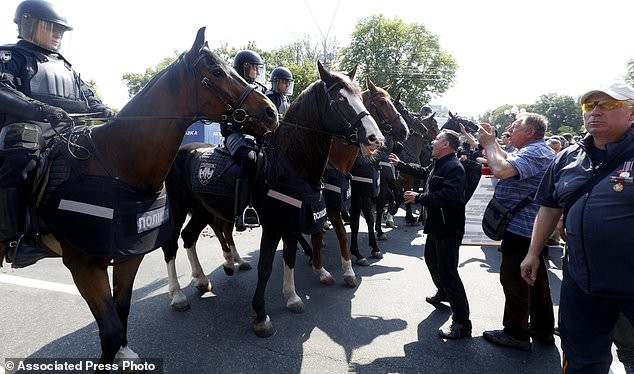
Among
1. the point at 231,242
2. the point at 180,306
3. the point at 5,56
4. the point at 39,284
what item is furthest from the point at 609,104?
the point at 39,284

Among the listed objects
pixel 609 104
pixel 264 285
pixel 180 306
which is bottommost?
pixel 180 306

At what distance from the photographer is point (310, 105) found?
3729 millimetres

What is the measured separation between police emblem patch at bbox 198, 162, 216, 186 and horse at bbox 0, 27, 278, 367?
1335 millimetres

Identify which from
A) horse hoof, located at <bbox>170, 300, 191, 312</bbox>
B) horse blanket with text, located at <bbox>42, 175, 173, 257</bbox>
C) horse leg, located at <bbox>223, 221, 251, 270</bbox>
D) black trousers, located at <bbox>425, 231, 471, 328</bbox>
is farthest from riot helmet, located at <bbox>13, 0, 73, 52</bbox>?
black trousers, located at <bbox>425, 231, 471, 328</bbox>

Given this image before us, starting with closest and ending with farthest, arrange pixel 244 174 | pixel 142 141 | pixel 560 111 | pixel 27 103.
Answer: pixel 27 103 → pixel 142 141 → pixel 244 174 → pixel 560 111

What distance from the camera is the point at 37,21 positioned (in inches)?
107

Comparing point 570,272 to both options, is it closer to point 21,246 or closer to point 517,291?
point 517,291

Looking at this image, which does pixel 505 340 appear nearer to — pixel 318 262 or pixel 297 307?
pixel 297 307

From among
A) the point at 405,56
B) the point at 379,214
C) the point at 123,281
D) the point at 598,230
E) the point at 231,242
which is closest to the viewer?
the point at 598,230

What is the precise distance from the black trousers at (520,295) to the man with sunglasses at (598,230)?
1122 millimetres

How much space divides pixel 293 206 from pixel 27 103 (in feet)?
7.39

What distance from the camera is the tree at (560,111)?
233 ft

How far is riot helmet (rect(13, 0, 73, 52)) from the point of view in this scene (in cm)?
271

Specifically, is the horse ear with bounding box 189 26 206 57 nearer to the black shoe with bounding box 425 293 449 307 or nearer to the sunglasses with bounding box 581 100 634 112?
the sunglasses with bounding box 581 100 634 112
